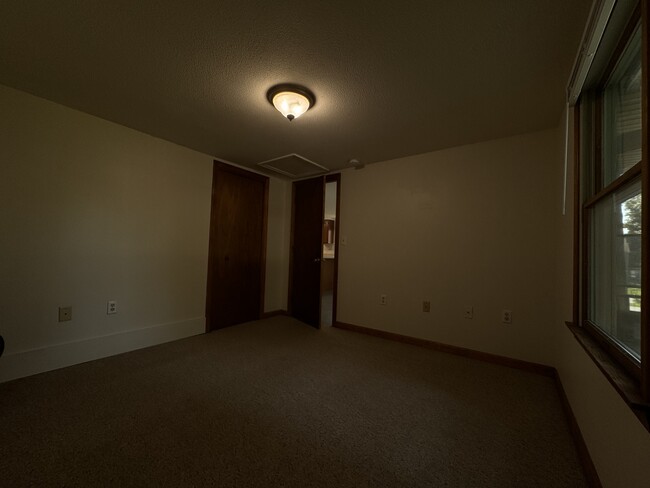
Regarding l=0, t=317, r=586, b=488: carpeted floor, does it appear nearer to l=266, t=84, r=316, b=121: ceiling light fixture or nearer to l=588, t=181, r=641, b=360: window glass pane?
l=588, t=181, r=641, b=360: window glass pane

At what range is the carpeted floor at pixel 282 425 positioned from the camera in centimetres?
119

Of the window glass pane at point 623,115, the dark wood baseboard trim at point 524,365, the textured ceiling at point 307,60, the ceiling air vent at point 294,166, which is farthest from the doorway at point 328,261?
the window glass pane at point 623,115

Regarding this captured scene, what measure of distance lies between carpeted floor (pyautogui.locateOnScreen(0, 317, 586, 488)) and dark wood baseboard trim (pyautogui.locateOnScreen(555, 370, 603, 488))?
40 mm

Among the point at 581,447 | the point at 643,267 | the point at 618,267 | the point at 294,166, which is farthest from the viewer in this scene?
the point at 294,166

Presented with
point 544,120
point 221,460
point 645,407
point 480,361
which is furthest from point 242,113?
point 480,361

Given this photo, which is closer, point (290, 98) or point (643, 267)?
point (643, 267)

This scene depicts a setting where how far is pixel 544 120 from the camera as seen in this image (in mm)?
2133

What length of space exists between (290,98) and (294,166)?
63.6 inches

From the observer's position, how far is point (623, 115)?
124 cm

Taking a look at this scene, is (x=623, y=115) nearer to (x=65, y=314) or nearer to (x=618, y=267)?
(x=618, y=267)

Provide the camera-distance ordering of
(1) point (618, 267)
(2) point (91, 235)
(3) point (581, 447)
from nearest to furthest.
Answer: (1) point (618, 267)
(3) point (581, 447)
(2) point (91, 235)

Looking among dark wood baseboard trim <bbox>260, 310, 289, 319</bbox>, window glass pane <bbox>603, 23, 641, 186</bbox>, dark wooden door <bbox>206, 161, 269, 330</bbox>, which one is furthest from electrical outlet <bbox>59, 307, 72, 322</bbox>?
window glass pane <bbox>603, 23, 641, 186</bbox>

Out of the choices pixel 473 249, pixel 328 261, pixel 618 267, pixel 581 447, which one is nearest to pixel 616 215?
pixel 618 267

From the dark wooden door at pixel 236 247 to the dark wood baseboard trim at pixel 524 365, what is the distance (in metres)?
1.30
